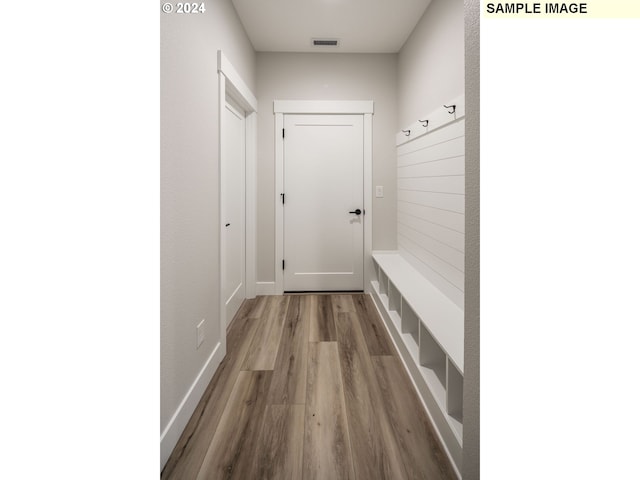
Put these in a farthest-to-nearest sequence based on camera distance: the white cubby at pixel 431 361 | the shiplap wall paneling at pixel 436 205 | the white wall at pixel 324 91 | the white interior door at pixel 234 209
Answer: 1. the white wall at pixel 324 91
2. the white interior door at pixel 234 209
3. the shiplap wall paneling at pixel 436 205
4. the white cubby at pixel 431 361

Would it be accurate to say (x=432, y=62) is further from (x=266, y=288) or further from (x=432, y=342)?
(x=266, y=288)

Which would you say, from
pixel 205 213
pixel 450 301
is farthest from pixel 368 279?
pixel 205 213

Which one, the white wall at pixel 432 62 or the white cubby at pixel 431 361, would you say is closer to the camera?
the white cubby at pixel 431 361

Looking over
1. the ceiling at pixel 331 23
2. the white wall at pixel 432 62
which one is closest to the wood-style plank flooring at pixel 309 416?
the white wall at pixel 432 62

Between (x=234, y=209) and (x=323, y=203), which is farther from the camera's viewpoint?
(x=323, y=203)

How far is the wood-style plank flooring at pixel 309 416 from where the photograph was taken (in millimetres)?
1362

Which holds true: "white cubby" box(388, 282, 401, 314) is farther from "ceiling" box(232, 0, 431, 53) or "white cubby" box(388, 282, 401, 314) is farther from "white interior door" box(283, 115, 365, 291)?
"ceiling" box(232, 0, 431, 53)

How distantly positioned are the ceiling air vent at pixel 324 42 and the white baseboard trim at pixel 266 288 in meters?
2.46

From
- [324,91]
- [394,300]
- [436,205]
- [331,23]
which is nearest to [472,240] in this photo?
[436,205]

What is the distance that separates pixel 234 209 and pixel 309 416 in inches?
78.8

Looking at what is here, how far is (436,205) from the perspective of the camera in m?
2.55

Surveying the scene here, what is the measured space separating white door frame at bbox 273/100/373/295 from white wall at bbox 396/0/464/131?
15.0 inches

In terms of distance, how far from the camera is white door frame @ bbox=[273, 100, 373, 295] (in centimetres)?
367

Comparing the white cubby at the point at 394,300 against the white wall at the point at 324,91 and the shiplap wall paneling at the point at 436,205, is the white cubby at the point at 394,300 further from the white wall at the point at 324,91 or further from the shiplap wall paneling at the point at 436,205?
the white wall at the point at 324,91
